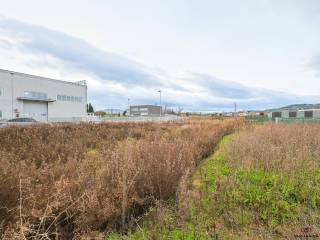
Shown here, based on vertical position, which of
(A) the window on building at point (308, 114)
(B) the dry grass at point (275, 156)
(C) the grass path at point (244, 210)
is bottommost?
(C) the grass path at point (244, 210)

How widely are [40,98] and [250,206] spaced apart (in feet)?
131

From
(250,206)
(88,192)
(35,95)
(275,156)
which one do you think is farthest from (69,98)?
(250,206)

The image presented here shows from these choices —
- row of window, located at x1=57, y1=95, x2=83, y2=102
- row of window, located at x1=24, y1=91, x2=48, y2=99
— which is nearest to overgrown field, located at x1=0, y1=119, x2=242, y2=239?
row of window, located at x1=24, y1=91, x2=48, y2=99

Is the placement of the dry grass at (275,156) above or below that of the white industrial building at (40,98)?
below

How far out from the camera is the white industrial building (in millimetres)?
32875

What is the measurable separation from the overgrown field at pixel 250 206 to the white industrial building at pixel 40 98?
34334mm

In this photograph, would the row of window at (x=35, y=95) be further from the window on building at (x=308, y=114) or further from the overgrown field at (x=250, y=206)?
the window on building at (x=308, y=114)

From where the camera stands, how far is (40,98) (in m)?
37.9

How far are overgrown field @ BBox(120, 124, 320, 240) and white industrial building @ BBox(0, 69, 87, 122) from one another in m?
34.3

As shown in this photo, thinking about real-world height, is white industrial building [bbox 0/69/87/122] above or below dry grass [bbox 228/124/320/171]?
above

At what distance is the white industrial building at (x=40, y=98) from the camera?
32875 mm

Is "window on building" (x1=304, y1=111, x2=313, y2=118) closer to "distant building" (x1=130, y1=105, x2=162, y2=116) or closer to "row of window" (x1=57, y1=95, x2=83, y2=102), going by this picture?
"row of window" (x1=57, y1=95, x2=83, y2=102)

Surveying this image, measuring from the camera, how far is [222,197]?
456 cm

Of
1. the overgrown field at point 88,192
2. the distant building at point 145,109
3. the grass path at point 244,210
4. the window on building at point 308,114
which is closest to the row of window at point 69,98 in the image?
the overgrown field at point 88,192
